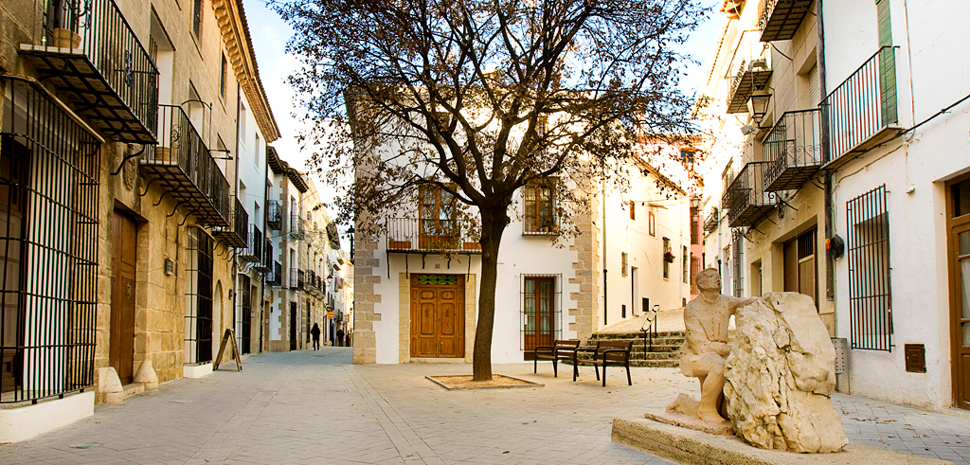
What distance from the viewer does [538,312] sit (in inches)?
820

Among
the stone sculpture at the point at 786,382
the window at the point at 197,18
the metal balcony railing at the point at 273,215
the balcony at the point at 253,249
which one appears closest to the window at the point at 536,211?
the balcony at the point at 253,249

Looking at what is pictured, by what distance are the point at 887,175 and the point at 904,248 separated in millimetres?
1037

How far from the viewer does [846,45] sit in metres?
10.8

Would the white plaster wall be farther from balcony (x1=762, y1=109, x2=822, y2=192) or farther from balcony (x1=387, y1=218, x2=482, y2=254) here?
balcony (x1=387, y1=218, x2=482, y2=254)

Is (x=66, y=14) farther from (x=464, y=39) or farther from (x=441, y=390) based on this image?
(x=441, y=390)

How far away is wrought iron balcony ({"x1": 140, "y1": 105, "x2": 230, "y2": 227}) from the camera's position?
37.3ft

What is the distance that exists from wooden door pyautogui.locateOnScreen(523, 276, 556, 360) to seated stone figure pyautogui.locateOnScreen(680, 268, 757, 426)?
14.4 meters

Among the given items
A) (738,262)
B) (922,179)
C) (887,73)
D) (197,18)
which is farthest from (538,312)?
(922,179)

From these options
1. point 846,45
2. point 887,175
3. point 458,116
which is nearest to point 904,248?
point 887,175

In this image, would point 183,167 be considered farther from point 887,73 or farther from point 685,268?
point 685,268

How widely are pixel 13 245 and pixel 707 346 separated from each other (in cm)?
675

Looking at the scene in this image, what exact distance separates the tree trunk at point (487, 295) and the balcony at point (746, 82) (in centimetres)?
619

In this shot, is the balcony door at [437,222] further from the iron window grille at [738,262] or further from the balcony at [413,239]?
the iron window grille at [738,262]

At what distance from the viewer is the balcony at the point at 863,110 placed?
30.5 ft
